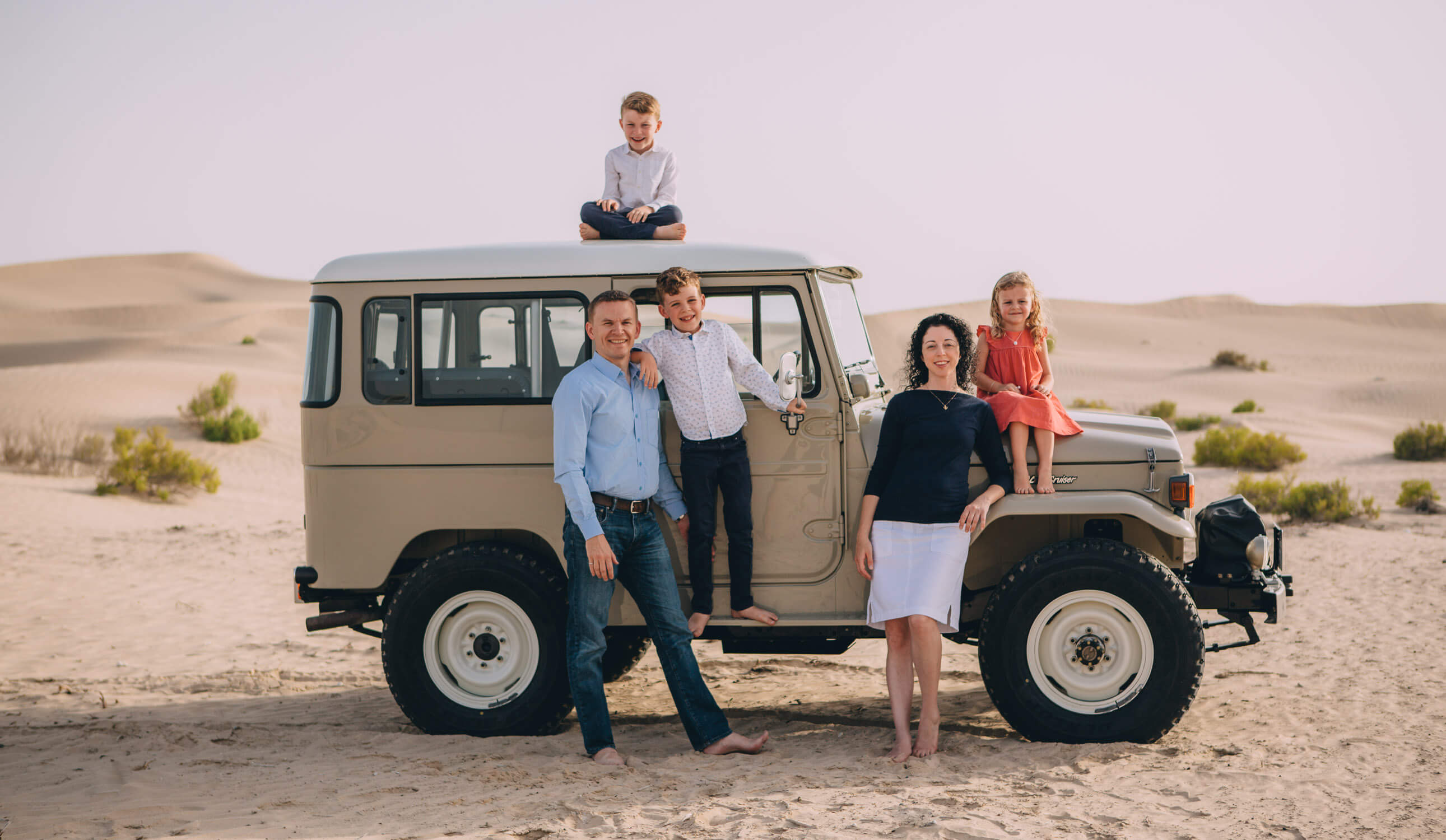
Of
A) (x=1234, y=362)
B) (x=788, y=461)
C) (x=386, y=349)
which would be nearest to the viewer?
(x=788, y=461)

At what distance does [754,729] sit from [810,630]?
91cm

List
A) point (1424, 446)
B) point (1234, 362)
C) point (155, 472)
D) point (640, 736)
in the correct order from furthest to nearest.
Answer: point (1234, 362) < point (1424, 446) < point (155, 472) < point (640, 736)

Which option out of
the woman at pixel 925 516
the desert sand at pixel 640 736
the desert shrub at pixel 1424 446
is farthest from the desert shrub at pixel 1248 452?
the woman at pixel 925 516

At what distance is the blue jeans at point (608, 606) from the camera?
210 inches

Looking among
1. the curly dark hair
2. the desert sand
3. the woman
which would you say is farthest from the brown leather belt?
the curly dark hair

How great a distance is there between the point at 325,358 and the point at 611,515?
1.88 metres

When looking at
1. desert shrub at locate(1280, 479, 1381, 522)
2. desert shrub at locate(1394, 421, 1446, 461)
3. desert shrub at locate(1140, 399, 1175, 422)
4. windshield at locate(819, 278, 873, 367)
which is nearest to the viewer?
windshield at locate(819, 278, 873, 367)

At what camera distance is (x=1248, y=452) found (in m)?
20.1

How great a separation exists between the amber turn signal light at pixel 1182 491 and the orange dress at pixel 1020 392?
52 centimetres

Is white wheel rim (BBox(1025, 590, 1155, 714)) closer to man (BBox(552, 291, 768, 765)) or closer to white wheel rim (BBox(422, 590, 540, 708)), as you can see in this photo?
man (BBox(552, 291, 768, 765))

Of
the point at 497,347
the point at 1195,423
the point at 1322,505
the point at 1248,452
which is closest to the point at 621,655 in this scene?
the point at 497,347

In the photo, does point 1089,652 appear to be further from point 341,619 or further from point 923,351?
point 341,619

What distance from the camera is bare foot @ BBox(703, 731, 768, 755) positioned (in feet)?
18.1

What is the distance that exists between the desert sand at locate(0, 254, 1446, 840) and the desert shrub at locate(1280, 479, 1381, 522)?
264mm
